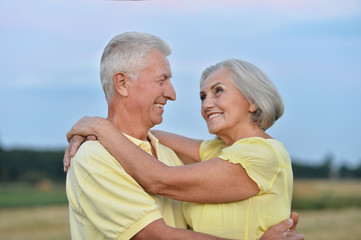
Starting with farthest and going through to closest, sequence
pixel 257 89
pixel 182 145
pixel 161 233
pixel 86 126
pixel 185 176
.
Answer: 1. pixel 182 145
2. pixel 257 89
3. pixel 86 126
4. pixel 185 176
5. pixel 161 233

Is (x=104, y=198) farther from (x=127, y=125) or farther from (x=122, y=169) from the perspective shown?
(x=127, y=125)

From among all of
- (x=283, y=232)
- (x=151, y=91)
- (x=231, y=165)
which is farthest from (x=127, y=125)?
(x=283, y=232)

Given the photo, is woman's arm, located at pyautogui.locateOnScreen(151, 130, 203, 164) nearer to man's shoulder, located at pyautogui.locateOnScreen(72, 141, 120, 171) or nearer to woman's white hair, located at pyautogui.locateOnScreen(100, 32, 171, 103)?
woman's white hair, located at pyautogui.locateOnScreen(100, 32, 171, 103)

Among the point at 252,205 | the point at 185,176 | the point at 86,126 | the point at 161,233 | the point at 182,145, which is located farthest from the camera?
the point at 182,145

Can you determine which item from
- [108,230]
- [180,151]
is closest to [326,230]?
[180,151]

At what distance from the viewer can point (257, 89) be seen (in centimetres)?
352

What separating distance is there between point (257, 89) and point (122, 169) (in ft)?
3.61

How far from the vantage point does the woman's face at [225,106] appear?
353 centimetres

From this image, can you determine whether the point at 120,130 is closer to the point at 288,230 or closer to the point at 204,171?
the point at 204,171

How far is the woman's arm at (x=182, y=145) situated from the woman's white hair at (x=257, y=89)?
0.69 meters

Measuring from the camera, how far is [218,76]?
3.62 meters

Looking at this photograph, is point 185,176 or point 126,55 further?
point 126,55

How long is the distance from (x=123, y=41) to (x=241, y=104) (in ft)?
3.15

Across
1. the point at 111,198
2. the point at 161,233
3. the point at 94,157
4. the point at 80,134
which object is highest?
the point at 80,134
